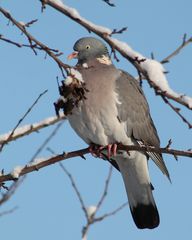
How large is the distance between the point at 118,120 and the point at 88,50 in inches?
28.9

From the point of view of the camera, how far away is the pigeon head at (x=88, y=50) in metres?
4.61

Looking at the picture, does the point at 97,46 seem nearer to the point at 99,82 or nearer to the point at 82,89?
the point at 99,82

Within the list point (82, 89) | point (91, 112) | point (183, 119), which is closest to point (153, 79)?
point (183, 119)

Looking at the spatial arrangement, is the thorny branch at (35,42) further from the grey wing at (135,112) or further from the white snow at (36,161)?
the grey wing at (135,112)

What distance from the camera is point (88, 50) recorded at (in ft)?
15.2

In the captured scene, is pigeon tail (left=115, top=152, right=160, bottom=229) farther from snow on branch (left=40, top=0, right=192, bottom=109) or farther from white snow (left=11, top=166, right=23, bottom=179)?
snow on branch (left=40, top=0, right=192, bottom=109)

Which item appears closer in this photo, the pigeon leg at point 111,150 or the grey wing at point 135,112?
the pigeon leg at point 111,150

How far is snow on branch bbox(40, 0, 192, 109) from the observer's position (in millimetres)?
2041

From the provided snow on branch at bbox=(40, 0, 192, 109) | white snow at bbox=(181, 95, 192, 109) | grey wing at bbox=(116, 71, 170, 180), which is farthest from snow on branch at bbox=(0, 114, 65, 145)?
white snow at bbox=(181, 95, 192, 109)

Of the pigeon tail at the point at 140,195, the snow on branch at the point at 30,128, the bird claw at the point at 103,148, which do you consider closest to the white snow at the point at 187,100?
the snow on branch at the point at 30,128

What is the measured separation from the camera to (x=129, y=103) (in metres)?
4.36

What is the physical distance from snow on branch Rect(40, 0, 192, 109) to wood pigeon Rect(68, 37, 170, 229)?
140 centimetres

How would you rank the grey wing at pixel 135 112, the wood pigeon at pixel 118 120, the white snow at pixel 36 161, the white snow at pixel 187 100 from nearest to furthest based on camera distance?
the white snow at pixel 187 100 → the white snow at pixel 36 161 → the wood pigeon at pixel 118 120 → the grey wing at pixel 135 112

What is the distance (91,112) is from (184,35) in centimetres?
160
